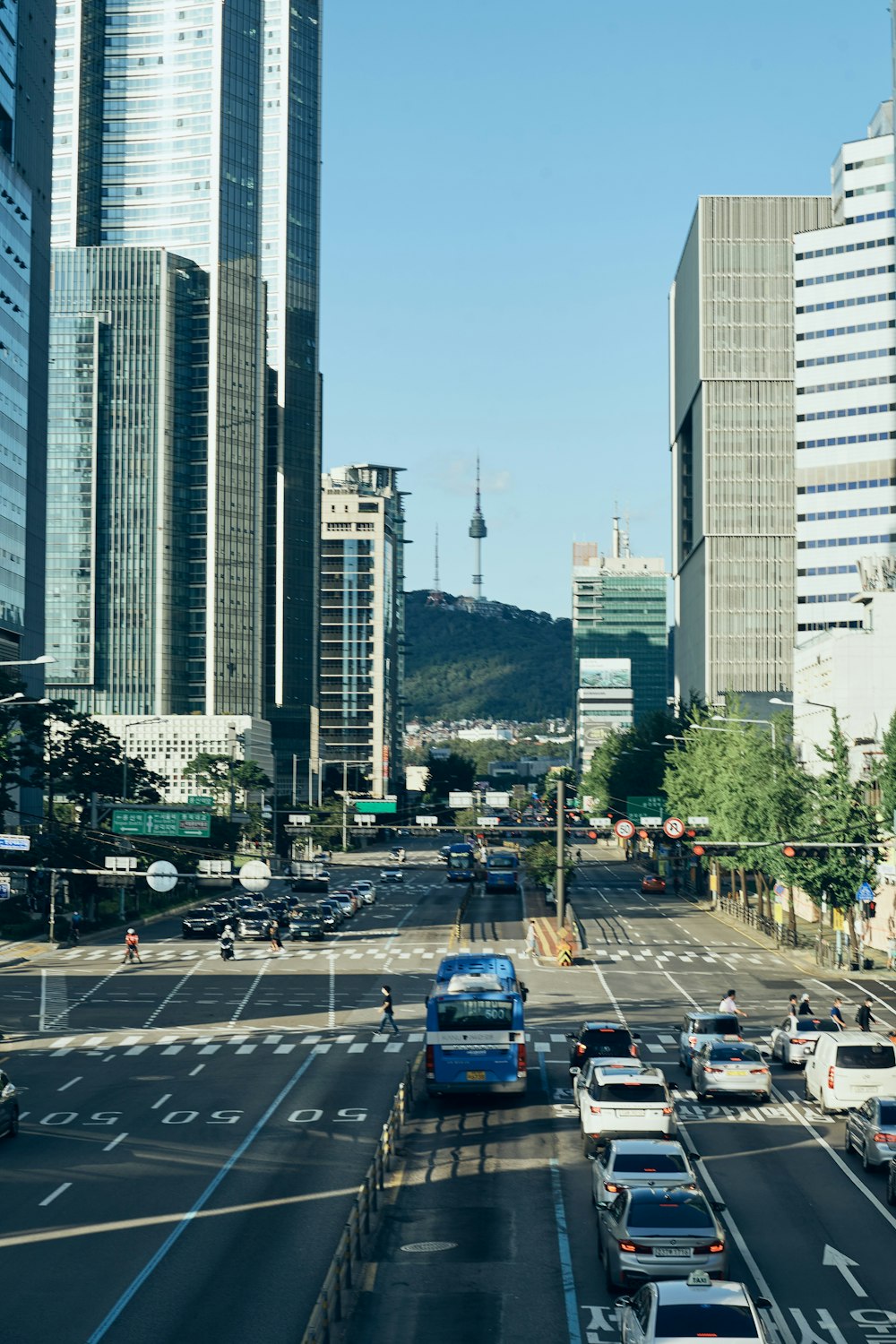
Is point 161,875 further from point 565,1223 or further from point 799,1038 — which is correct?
point 565,1223

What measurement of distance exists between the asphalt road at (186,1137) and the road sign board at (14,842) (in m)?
6.25

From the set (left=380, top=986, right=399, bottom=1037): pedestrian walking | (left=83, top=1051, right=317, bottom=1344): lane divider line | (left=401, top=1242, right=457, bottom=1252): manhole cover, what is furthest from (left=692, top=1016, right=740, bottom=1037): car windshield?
(left=401, top=1242, right=457, bottom=1252): manhole cover

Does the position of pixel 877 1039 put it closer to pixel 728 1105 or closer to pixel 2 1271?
pixel 728 1105

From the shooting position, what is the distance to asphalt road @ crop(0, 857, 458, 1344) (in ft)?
80.1

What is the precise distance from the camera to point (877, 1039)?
131ft

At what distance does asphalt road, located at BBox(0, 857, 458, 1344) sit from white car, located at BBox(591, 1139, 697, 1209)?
14.8 feet

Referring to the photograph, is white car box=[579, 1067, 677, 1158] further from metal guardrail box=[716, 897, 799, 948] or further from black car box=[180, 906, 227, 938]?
black car box=[180, 906, 227, 938]

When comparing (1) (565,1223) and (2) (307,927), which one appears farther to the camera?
(2) (307,927)

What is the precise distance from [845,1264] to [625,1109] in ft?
28.4

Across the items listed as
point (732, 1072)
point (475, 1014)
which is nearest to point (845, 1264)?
point (732, 1072)

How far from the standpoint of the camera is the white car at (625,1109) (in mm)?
34500

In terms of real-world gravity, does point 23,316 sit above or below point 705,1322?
above

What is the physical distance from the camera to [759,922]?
322ft

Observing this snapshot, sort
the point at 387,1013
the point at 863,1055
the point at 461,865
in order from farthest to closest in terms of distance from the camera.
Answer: the point at 461,865
the point at 387,1013
the point at 863,1055
